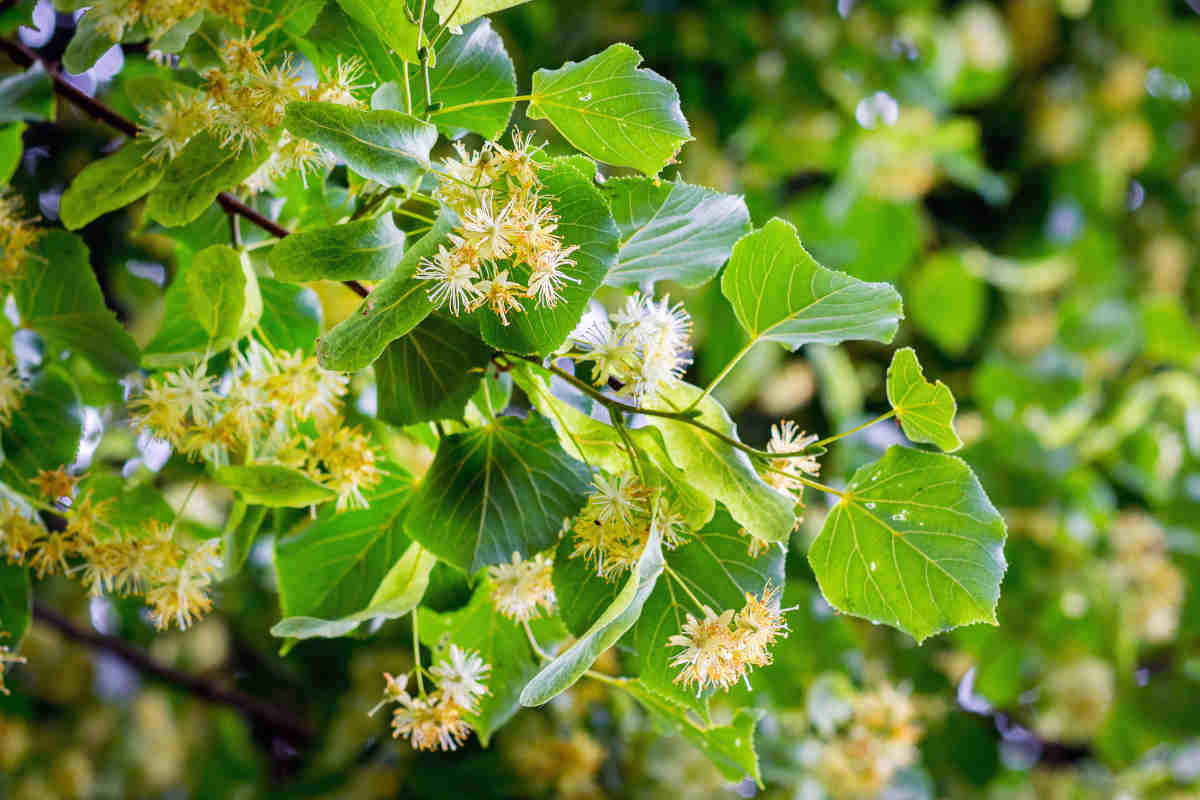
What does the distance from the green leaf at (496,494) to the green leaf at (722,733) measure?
16 cm

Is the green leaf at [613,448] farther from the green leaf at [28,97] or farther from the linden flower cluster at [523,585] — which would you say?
the green leaf at [28,97]

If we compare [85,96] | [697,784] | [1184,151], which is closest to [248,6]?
[85,96]

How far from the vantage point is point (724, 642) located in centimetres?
51

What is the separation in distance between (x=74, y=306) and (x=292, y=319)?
0.47ft

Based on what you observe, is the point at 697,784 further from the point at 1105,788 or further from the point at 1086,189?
the point at 1086,189

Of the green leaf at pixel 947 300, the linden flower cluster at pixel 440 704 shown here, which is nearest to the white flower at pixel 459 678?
the linden flower cluster at pixel 440 704

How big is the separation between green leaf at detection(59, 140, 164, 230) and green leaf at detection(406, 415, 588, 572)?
222 mm

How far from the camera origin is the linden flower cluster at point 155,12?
553 millimetres

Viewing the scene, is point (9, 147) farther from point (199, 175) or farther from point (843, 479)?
point (843, 479)

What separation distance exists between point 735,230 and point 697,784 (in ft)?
3.20

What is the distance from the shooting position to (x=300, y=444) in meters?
0.63

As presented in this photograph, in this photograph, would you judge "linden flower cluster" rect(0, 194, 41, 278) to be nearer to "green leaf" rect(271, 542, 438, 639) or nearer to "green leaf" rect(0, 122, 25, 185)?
"green leaf" rect(0, 122, 25, 185)

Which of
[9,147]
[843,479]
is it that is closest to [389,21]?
[9,147]

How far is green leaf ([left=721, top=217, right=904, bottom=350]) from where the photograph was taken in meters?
0.54
